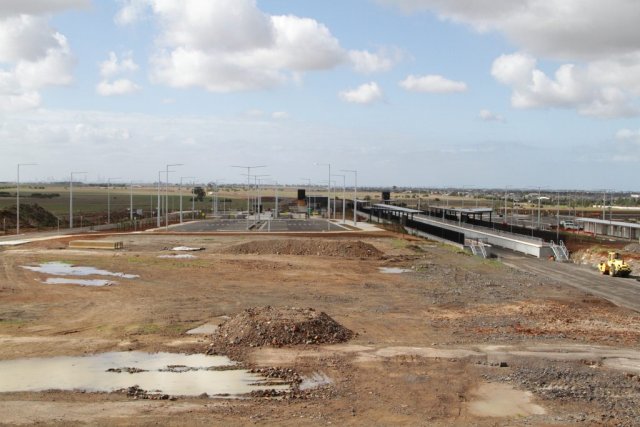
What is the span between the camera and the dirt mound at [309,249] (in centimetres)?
5978

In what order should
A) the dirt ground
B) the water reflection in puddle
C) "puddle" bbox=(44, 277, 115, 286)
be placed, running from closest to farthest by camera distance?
the dirt ground
"puddle" bbox=(44, 277, 115, 286)
the water reflection in puddle

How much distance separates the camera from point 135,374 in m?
20.1

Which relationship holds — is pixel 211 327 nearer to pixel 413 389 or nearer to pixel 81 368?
pixel 81 368

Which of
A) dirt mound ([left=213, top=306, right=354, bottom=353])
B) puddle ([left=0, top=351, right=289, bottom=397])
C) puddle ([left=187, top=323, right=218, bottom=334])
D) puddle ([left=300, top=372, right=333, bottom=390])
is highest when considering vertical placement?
dirt mound ([left=213, top=306, right=354, bottom=353])

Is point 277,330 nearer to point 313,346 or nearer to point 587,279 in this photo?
point 313,346

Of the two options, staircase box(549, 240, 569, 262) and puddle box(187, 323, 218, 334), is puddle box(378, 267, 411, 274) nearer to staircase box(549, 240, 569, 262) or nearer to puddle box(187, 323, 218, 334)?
staircase box(549, 240, 569, 262)

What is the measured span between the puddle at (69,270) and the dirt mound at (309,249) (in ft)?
51.4

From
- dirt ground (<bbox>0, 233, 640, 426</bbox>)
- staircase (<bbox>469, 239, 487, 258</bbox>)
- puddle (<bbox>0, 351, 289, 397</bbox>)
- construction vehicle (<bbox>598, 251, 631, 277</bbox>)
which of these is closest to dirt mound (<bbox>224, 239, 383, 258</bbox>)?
dirt ground (<bbox>0, 233, 640, 426</bbox>)

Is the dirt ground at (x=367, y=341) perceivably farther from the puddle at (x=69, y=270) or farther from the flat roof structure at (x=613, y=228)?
the flat roof structure at (x=613, y=228)

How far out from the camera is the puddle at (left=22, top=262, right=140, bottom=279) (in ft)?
147

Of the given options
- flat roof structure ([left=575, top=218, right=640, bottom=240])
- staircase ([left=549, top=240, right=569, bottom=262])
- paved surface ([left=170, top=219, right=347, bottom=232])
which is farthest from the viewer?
paved surface ([left=170, top=219, right=347, bottom=232])

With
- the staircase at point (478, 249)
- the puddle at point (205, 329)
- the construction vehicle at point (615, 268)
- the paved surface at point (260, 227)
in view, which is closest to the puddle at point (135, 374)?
the puddle at point (205, 329)

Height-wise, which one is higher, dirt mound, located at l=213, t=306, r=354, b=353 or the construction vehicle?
dirt mound, located at l=213, t=306, r=354, b=353

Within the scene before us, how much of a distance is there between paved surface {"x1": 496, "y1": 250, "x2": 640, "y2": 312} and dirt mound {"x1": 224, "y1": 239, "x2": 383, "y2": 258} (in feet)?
44.5
